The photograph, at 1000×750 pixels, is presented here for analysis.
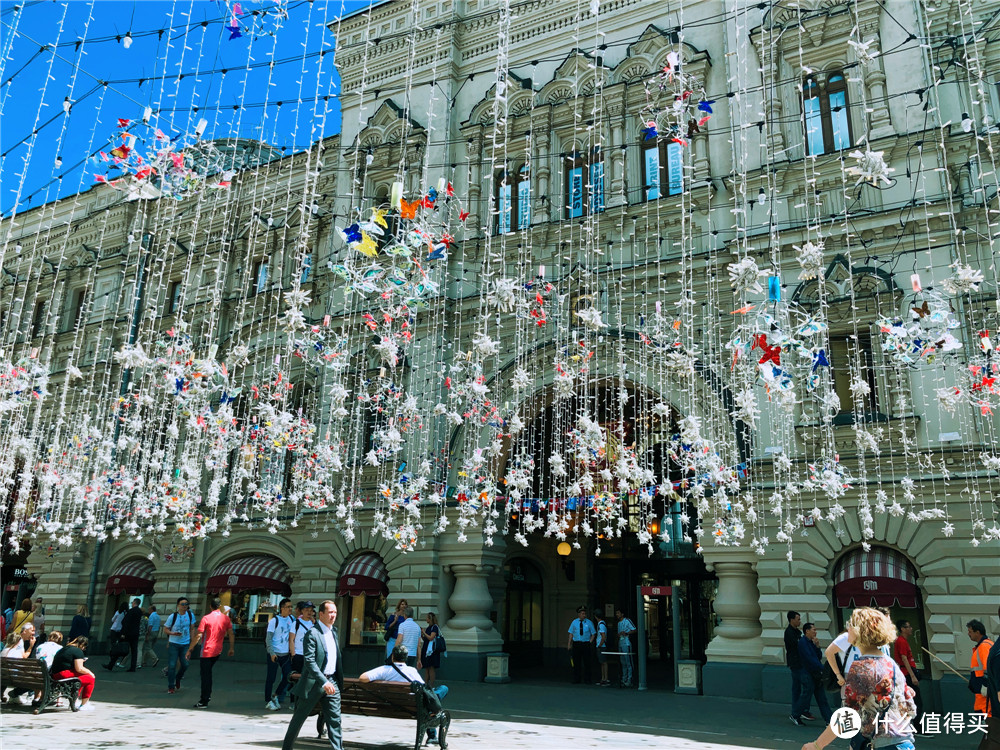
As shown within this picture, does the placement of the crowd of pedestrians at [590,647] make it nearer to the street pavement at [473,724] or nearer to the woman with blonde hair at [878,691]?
the street pavement at [473,724]

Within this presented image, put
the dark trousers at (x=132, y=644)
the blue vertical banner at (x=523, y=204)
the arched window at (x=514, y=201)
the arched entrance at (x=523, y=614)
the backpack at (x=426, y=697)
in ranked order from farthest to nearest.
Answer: the arched entrance at (x=523, y=614) < the arched window at (x=514, y=201) < the blue vertical banner at (x=523, y=204) < the dark trousers at (x=132, y=644) < the backpack at (x=426, y=697)

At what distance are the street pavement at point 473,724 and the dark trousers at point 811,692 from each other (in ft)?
0.95

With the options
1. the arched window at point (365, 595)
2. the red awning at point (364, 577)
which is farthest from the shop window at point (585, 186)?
the arched window at point (365, 595)

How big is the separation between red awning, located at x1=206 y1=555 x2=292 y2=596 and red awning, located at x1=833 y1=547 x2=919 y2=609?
13031 mm

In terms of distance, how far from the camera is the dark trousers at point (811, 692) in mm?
11211

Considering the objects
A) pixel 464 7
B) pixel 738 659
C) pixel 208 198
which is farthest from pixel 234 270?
pixel 738 659

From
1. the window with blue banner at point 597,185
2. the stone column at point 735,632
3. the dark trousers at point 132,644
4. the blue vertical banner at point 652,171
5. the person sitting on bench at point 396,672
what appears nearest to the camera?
the person sitting on bench at point 396,672

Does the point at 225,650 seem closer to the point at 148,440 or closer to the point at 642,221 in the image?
the point at 148,440

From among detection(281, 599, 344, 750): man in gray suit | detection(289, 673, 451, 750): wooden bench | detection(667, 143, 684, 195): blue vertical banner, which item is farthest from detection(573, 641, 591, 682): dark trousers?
detection(281, 599, 344, 750): man in gray suit

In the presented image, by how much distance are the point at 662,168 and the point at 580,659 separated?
11.2 metres

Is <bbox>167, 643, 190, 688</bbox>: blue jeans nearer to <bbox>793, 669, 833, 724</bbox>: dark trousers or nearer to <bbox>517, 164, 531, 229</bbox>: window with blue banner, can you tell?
<bbox>793, 669, 833, 724</bbox>: dark trousers

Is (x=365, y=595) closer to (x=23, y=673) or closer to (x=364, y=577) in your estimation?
(x=364, y=577)

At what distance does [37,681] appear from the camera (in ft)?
33.6

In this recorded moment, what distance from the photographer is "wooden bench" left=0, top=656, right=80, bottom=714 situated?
10180mm
